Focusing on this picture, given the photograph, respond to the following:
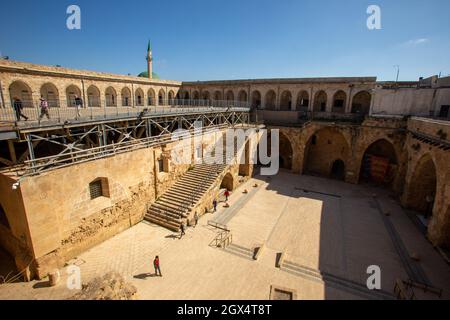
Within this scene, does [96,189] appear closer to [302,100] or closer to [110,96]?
[110,96]

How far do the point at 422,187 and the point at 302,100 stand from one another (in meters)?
16.3

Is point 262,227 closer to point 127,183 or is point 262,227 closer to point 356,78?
point 127,183

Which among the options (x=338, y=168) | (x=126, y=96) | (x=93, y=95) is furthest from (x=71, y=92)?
(x=338, y=168)

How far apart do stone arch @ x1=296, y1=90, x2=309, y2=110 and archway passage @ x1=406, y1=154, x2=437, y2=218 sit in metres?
14.6

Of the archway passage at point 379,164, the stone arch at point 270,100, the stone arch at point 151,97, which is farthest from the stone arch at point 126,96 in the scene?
the archway passage at point 379,164

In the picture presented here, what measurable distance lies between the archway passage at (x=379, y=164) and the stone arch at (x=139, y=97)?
25.0 metres

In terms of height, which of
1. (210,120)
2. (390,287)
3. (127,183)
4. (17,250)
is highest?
(210,120)

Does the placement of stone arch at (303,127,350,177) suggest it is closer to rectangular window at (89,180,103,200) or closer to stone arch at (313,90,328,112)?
Answer: stone arch at (313,90,328,112)

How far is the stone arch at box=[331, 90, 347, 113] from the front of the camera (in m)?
25.5

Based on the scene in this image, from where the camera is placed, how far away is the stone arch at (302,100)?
2786cm

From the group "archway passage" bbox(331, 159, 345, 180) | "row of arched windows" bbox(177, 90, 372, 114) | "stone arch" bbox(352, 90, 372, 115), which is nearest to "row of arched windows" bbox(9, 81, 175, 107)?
Result: "row of arched windows" bbox(177, 90, 372, 114)

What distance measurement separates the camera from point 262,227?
13797 mm

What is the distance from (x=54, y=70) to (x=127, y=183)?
12983 mm
